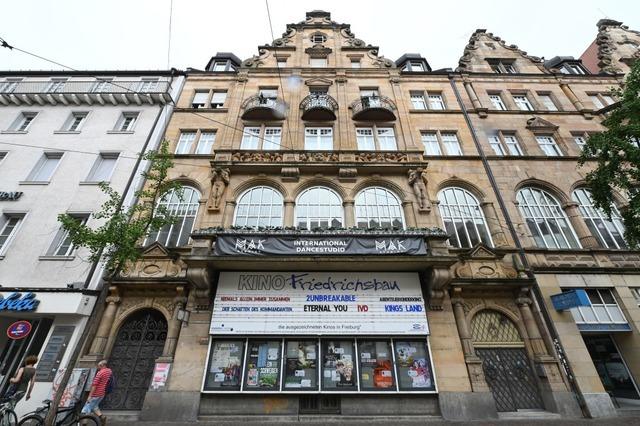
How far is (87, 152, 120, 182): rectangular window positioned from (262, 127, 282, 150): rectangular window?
8.13 metres

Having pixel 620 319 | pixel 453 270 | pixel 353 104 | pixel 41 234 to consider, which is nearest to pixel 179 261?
pixel 41 234

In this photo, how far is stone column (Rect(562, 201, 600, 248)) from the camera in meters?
12.6

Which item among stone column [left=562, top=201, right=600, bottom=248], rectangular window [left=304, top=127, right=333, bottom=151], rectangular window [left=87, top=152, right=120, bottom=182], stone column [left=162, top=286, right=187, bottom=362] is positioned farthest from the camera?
rectangular window [left=304, top=127, right=333, bottom=151]

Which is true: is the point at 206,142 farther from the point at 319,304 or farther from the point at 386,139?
the point at 319,304

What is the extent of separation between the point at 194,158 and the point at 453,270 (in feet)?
46.4

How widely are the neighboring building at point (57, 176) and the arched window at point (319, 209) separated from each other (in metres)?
8.46

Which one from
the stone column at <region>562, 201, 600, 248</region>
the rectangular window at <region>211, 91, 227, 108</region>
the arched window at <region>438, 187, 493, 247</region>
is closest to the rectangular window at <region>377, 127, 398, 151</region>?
the arched window at <region>438, 187, 493, 247</region>

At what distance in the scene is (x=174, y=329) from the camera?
1044cm

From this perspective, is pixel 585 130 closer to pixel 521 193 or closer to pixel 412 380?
pixel 521 193

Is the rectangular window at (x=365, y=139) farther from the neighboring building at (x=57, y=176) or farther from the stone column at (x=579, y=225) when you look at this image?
the neighboring building at (x=57, y=176)

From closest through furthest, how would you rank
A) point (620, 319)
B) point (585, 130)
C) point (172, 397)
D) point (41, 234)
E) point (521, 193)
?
point (172, 397), point (620, 319), point (41, 234), point (521, 193), point (585, 130)

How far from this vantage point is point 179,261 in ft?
38.5

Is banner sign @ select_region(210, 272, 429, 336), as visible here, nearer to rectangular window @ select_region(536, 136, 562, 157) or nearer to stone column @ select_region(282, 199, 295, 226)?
stone column @ select_region(282, 199, 295, 226)

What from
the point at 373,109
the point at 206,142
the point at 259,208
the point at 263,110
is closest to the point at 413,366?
the point at 259,208
